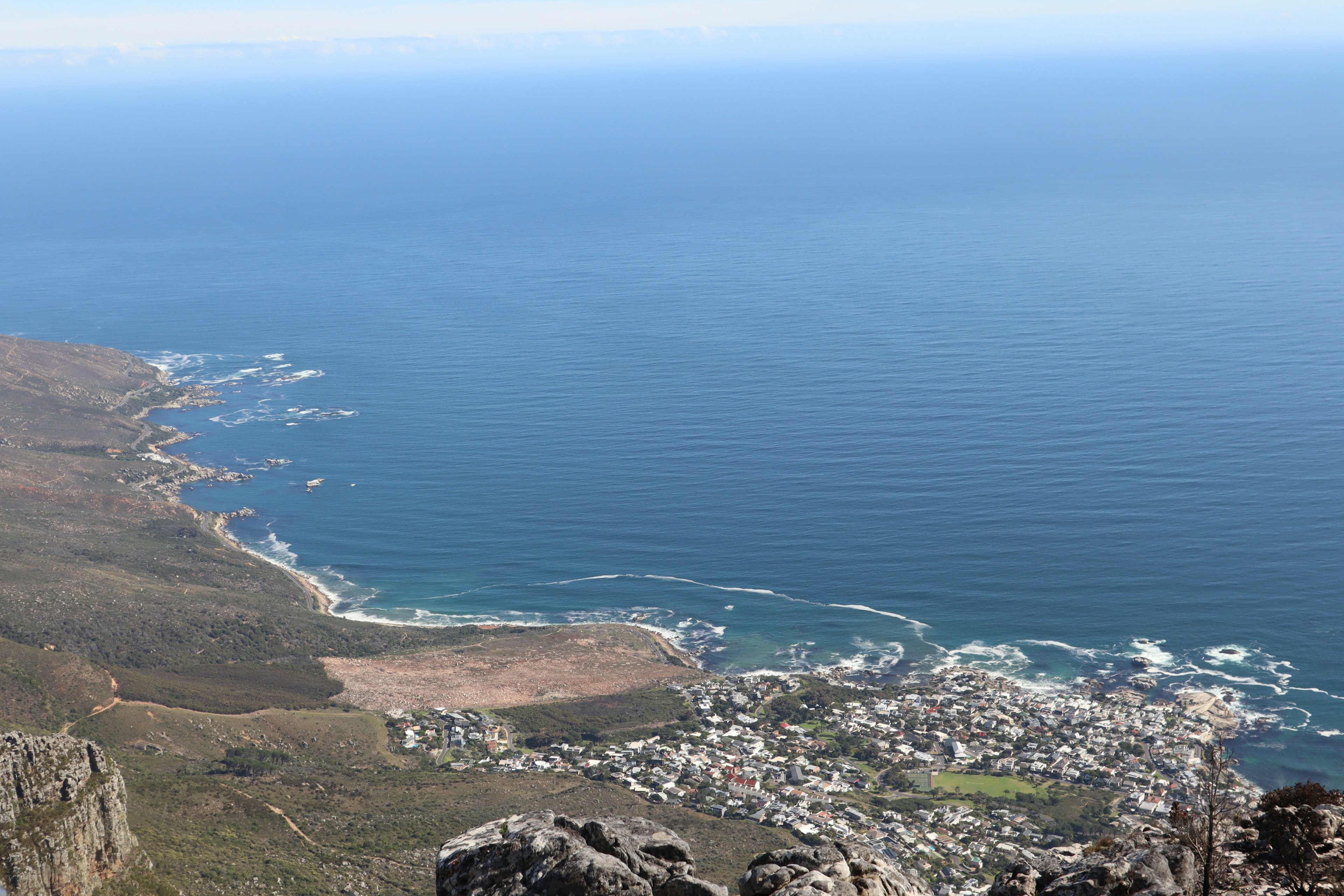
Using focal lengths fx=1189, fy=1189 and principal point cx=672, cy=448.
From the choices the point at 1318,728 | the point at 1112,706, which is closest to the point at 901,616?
the point at 1112,706

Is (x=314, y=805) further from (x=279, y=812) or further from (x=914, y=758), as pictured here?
(x=914, y=758)

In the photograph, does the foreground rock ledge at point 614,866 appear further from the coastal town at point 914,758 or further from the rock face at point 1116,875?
the coastal town at point 914,758

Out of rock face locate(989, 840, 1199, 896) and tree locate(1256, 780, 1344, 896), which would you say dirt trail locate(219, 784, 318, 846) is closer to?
rock face locate(989, 840, 1199, 896)

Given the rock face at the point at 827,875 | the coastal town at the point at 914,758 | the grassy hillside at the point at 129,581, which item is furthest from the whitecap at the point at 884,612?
the rock face at the point at 827,875

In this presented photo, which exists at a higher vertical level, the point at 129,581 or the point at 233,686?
the point at 129,581

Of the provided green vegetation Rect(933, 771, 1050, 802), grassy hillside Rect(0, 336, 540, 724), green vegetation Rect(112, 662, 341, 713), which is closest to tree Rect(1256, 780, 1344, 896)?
green vegetation Rect(933, 771, 1050, 802)

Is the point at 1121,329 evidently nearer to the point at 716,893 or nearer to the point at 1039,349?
the point at 1039,349

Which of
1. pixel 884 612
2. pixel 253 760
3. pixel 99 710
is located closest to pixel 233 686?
pixel 99 710
